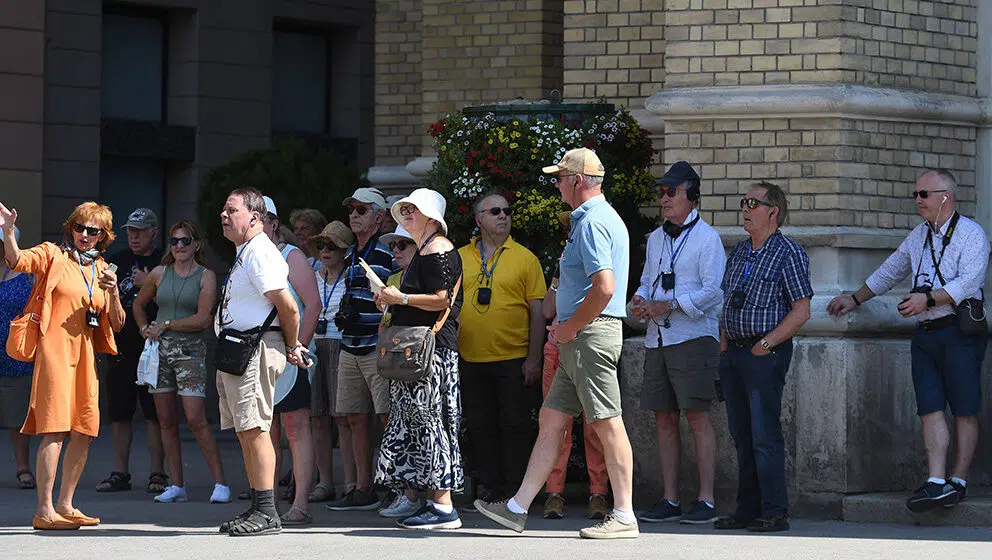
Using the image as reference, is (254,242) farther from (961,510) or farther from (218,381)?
(961,510)

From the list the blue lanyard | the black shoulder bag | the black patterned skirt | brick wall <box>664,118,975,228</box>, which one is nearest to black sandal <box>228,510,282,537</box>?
the black patterned skirt

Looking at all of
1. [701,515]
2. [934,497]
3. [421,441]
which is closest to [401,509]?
[421,441]

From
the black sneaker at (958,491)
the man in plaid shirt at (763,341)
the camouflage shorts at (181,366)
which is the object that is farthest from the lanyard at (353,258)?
the black sneaker at (958,491)

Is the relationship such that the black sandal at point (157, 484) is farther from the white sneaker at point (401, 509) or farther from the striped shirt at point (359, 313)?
the white sneaker at point (401, 509)

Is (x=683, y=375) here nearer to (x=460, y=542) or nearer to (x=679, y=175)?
(x=679, y=175)

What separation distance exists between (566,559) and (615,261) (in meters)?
1.53

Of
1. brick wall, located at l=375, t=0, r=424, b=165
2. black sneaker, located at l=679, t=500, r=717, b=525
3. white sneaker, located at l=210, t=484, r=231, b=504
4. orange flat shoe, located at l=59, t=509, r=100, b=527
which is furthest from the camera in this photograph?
brick wall, located at l=375, t=0, r=424, b=165

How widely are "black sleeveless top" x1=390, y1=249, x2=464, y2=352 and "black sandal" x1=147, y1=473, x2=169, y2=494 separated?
2945 millimetres

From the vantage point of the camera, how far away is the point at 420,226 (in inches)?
372

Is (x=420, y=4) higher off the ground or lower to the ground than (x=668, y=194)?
higher

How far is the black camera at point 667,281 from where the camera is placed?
965 cm

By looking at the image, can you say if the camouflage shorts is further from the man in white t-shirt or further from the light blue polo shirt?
the light blue polo shirt

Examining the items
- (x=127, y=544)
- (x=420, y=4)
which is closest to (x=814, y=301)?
(x=127, y=544)

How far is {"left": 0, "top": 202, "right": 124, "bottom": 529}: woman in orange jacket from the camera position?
9398mm
